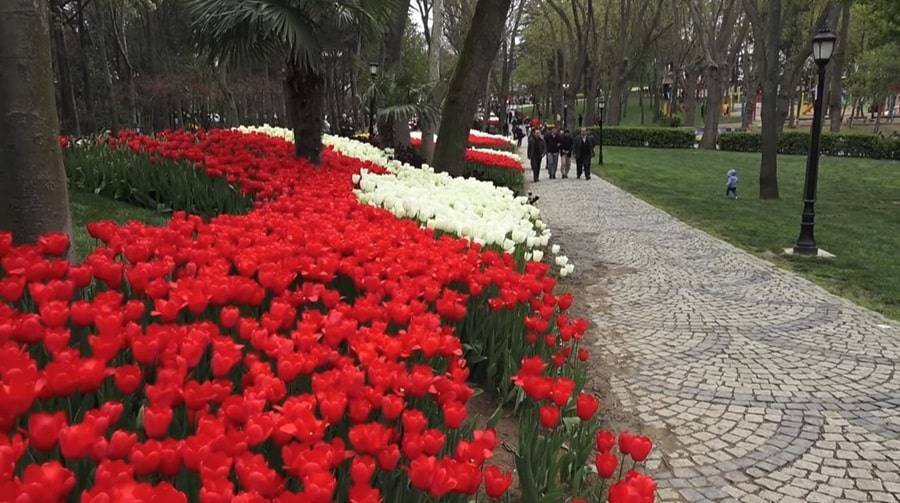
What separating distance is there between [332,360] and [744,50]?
58.5 metres

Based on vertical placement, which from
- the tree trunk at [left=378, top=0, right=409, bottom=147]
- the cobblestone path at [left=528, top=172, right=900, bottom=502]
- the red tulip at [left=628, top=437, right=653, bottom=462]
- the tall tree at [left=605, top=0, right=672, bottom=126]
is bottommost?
the cobblestone path at [left=528, top=172, right=900, bottom=502]

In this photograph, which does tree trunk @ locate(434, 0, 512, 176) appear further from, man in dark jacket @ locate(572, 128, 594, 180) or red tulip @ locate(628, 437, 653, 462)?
man in dark jacket @ locate(572, 128, 594, 180)

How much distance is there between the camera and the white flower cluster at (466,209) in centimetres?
598

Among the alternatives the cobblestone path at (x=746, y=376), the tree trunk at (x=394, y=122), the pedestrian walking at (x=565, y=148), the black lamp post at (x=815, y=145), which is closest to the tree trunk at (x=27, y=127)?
the cobblestone path at (x=746, y=376)

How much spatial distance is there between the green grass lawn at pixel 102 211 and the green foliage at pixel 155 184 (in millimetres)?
166

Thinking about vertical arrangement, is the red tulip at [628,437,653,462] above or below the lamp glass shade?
below

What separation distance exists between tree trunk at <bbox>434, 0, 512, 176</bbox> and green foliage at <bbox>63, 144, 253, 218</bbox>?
5.02 m

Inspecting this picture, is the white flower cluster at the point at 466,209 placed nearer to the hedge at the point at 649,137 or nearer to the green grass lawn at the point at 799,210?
the green grass lawn at the point at 799,210

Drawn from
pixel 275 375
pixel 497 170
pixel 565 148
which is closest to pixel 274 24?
pixel 275 375

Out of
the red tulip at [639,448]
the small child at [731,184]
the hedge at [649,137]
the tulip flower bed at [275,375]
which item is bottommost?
the small child at [731,184]

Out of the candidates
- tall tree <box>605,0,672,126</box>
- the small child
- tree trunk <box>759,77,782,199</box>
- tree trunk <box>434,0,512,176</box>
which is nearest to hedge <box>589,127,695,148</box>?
tall tree <box>605,0,672,126</box>

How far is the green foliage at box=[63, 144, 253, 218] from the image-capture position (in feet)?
25.6

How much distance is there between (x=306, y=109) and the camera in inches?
408

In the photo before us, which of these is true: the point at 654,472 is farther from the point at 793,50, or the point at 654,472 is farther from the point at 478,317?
the point at 793,50
